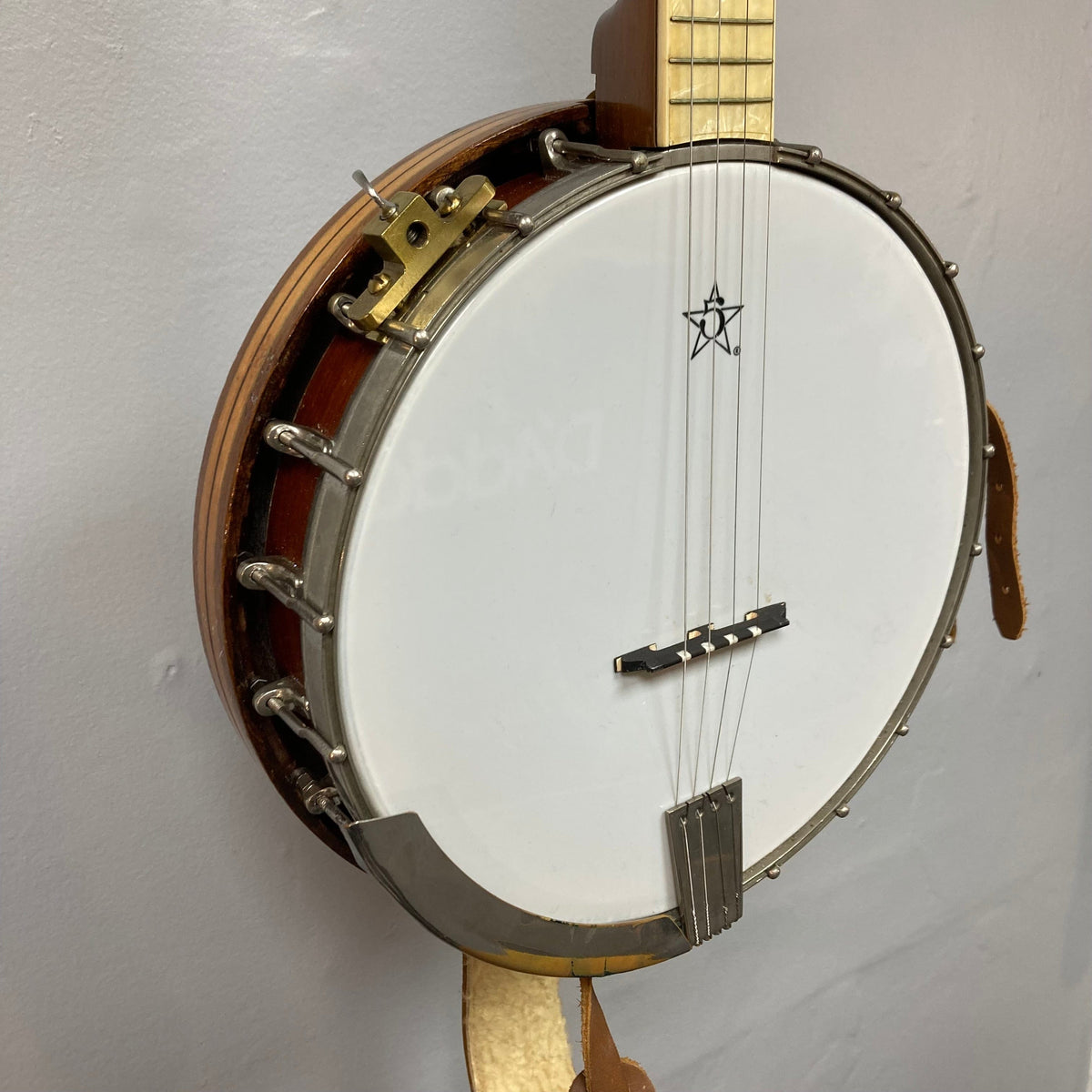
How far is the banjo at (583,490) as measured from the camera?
0.63m

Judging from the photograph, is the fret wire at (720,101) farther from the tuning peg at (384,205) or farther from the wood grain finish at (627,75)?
the tuning peg at (384,205)

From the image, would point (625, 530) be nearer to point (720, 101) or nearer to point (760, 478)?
point (760, 478)

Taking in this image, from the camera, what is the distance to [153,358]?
37.1 inches

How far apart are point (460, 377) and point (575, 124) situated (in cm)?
24

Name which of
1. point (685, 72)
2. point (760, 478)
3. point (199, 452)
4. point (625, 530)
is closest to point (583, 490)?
point (625, 530)

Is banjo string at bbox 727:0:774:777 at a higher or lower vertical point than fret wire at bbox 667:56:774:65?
lower

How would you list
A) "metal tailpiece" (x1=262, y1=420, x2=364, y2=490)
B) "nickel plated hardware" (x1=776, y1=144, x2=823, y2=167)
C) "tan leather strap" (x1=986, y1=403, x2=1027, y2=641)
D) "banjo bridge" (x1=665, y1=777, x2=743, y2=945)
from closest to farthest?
"metal tailpiece" (x1=262, y1=420, x2=364, y2=490) < "nickel plated hardware" (x1=776, y1=144, x2=823, y2=167) < "banjo bridge" (x1=665, y1=777, x2=743, y2=945) < "tan leather strap" (x1=986, y1=403, x2=1027, y2=641)

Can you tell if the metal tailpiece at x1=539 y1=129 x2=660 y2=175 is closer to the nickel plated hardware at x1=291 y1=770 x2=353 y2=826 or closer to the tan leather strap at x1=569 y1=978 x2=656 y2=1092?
the nickel plated hardware at x1=291 y1=770 x2=353 y2=826

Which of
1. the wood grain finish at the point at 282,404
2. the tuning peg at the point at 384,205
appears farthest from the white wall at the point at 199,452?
the tuning peg at the point at 384,205

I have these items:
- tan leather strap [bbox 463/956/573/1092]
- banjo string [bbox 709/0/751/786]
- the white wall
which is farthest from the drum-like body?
the white wall

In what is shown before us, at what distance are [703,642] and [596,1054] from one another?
0.33 m

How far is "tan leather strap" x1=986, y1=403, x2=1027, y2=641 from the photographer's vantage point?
966mm

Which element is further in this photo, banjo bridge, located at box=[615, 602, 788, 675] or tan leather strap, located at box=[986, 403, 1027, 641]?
tan leather strap, located at box=[986, 403, 1027, 641]

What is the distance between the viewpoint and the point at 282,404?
71 cm
